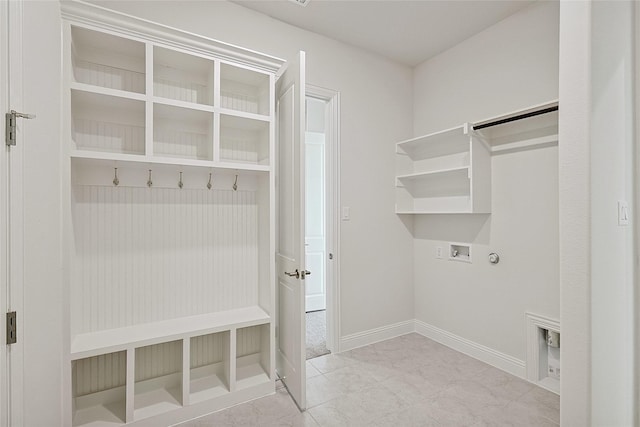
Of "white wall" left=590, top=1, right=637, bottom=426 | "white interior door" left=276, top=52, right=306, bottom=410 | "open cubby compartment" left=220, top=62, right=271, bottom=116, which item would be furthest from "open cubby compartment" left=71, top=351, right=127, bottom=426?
"white wall" left=590, top=1, right=637, bottom=426

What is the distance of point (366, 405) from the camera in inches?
78.2

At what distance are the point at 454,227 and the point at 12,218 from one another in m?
2.94

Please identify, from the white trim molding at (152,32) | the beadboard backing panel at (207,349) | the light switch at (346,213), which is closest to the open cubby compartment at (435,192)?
the light switch at (346,213)

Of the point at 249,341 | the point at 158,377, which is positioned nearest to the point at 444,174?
the point at 249,341

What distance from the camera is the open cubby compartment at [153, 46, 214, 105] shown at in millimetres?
1904

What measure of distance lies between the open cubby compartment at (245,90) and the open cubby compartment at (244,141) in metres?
0.13

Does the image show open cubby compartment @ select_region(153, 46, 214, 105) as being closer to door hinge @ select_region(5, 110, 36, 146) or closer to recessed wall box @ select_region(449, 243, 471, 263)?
door hinge @ select_region(5, 110, 36, 146)

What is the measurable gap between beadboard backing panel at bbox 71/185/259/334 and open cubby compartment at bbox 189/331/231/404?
0.23m

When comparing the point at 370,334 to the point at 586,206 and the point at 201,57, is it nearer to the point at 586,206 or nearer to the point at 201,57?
the point at 586,206

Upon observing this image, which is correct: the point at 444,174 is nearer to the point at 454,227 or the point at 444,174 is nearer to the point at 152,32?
the point at 454,227

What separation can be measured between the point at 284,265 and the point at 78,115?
61.4 inches

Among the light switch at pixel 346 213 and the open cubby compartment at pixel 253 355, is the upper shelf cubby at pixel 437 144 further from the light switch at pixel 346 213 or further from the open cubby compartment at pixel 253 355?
the open cubby compartment at pixel 253 355

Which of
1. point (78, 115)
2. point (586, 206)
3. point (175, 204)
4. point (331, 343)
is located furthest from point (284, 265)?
point (586, 206)

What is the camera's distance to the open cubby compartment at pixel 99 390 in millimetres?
1732
